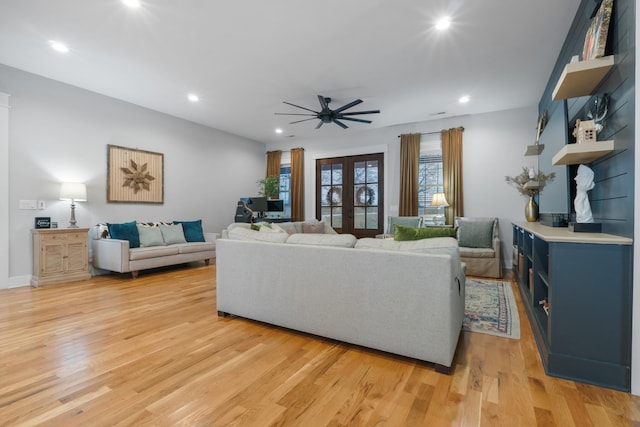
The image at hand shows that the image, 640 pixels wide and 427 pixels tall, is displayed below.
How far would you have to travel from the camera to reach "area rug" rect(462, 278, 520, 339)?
258 centimetres

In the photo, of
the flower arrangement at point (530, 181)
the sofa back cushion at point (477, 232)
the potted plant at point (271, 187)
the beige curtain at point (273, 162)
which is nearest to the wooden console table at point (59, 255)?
the potted plant at point (271, 187)

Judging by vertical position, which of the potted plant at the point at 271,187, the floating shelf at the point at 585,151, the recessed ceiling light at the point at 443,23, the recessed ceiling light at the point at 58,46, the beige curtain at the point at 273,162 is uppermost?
the recessed ceiling light at the point at 58,46

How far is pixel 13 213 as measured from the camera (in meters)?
3.94

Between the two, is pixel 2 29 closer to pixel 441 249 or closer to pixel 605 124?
pixel 441 249

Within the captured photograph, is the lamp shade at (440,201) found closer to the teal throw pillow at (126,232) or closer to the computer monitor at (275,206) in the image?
the computer monitor at (275,206)

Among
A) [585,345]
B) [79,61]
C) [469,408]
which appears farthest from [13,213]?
[585,345]

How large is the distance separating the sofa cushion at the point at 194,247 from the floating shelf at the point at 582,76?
5.20 meters

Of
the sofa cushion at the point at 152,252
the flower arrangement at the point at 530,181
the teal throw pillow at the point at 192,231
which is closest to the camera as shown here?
the flower arrangement at the point at 530,181

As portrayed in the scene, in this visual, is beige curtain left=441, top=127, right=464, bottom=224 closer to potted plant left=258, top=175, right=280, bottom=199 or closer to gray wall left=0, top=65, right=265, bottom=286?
potted plant left=258, top=175, right=280, bottom=199

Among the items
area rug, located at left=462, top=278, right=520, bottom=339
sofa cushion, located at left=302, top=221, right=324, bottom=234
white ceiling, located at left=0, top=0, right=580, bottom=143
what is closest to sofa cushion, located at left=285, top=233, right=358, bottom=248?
area rug, located at left=462, top=278, right=520, bottom=339

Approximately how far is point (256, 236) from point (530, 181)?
13.6 feet

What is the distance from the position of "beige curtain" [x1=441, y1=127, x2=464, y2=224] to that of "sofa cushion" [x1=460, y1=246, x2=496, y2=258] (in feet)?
3.64

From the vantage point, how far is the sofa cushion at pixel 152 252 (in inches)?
175

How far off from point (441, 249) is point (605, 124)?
1476 millimetres
